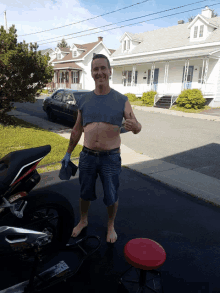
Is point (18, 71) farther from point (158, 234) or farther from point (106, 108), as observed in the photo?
point (158, 234)

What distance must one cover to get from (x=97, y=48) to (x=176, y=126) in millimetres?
30074

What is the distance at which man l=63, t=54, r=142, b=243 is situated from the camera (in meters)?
2.48

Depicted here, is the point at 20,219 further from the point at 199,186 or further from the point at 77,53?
the point at 77,53

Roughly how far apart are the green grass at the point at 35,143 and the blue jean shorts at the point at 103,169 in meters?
2.81

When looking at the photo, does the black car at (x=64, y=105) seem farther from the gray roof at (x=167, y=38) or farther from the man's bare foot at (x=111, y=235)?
the gray roof at (x=167, y=38)

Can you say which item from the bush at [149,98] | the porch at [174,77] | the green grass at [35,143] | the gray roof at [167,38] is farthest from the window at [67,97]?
the gray roof at [167,38]

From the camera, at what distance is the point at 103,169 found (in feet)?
8.54

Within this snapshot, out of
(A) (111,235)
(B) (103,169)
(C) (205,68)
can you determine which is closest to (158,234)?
(A) (111,235)

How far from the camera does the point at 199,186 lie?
186 inches

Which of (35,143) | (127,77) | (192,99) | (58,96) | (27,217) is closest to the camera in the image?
(27,217)

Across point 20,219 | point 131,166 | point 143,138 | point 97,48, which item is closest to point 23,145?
point 131,166

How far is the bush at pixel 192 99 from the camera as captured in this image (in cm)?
1781

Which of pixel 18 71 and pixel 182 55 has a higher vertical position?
pixel 182 55

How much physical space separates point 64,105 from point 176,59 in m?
14.9
